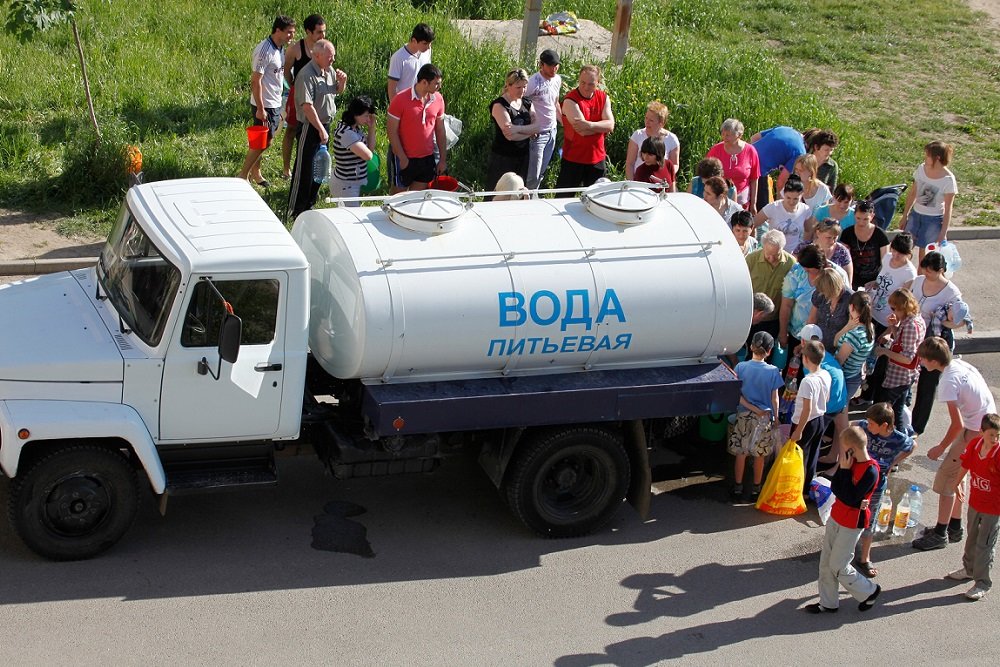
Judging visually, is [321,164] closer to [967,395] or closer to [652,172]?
[652,172]

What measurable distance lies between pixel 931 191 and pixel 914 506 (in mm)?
4478

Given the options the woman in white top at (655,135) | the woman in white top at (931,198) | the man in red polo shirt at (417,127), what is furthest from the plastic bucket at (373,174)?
the woman in white top at (931,198)

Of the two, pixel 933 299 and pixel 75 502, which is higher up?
Answer: pixel 933 299

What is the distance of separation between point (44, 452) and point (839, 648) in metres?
5.02

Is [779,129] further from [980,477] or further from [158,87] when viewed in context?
[158,87]

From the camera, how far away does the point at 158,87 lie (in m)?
15.0

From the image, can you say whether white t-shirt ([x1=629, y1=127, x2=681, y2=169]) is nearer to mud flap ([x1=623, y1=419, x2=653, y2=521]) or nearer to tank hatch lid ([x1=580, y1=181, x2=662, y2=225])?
tank hatch lid ([x1=580, y1=181, x2=662, y2=225])

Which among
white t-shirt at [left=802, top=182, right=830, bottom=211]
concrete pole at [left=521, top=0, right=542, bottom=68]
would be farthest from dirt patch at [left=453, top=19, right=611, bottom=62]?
white t-shirt at [left=802, top=182, right=830, bottom=211]

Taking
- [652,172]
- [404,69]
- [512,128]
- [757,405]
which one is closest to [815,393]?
[757,405]

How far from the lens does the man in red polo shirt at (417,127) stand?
12094mm

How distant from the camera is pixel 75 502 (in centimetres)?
779

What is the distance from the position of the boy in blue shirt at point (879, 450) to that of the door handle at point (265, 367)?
3.85 metres

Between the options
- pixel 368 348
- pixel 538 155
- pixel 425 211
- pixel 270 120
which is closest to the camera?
pixel 368 348

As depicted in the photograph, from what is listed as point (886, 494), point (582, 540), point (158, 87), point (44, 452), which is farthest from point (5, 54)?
point (886, 494)
